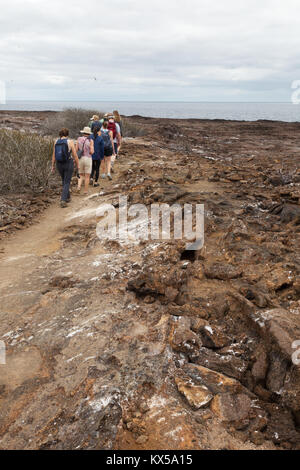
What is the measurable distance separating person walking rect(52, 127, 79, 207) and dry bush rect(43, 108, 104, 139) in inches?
476

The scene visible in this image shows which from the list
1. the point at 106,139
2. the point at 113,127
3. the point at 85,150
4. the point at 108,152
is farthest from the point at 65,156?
the point at 113,127

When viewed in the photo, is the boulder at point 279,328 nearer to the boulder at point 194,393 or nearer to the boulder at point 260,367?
the boulder at point 260,367

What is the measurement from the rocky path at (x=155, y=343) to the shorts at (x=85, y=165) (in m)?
3.56

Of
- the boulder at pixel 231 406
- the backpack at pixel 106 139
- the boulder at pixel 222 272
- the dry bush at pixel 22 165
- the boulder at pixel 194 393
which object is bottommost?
the boulder at pixel 231 406

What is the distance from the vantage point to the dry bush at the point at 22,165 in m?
9.52

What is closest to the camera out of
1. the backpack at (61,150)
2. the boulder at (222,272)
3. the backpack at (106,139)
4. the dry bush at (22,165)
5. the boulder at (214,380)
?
the boulder at (214,380)

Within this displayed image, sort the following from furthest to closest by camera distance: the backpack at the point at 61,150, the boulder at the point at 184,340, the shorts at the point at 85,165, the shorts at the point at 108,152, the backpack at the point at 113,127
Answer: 1. the backpack at the point at 113,127
2. the shorts at the point at 108,152
3. the shorts at the point at 85,165
4. the backpack at the point at 61,150
5. the boulder at the point at 184,340

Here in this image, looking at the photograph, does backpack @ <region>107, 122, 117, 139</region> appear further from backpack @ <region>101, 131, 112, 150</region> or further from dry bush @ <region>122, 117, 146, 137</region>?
dry bush @ <region>122, 117, 146, 137</region>

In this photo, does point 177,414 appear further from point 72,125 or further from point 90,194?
point 72,125

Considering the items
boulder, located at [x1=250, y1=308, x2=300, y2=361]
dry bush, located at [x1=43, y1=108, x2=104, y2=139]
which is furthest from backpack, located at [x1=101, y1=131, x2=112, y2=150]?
dry bush, located at [x1=43, y1=108, x2=104, y2=139]

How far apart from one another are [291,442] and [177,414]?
733mm

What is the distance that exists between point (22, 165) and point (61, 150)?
7.58 ft

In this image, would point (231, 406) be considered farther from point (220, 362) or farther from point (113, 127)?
point (113, 127)

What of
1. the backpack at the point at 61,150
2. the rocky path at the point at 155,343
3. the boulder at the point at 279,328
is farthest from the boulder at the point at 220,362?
the backpack at the point at 61,150
